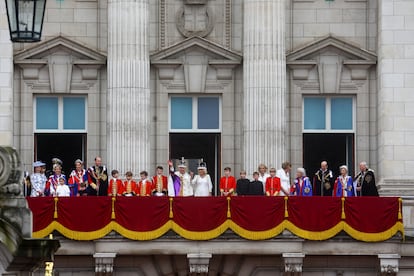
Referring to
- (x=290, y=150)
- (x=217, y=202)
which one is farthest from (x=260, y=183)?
(x=290, y=150)

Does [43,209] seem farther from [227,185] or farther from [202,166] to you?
[227,185]

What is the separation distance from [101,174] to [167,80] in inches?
299

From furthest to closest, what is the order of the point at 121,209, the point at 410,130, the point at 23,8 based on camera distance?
the point at 410,130, the point at 121,209, the point at 23,8

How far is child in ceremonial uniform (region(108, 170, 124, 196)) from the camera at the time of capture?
222 ft

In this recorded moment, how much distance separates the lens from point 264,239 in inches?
2650

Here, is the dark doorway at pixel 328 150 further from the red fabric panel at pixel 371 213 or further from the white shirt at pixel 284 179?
the red fabric panel at pixel 371 213

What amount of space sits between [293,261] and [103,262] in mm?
6564

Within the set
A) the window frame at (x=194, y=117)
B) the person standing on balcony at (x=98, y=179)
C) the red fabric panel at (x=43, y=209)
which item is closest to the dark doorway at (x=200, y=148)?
the window frame at (x=194, y=117)

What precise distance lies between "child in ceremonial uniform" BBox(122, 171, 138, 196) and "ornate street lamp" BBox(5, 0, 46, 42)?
30.6 m

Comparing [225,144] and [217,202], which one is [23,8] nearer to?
[217,202]

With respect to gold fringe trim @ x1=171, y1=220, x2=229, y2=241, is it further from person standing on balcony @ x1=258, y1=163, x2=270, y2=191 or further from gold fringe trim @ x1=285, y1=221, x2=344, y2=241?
gold fringe trim @ x1=285, y1=221, x2=344, y2=241

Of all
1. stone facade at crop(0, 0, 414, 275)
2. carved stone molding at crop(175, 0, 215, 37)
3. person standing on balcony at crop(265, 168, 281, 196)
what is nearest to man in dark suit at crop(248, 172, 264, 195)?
person standing on balcony at crop(265, 168, 281, 196)

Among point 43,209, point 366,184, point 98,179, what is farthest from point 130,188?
point 366,184

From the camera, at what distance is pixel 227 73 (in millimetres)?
74688
